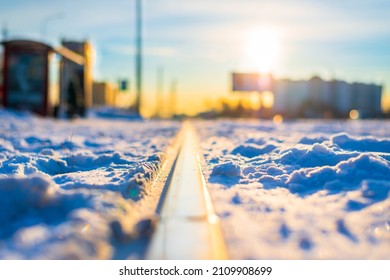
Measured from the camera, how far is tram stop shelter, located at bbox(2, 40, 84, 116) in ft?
67.8

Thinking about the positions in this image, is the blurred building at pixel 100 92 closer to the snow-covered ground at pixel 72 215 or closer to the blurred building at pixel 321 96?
the blurred building at pixel 321 96

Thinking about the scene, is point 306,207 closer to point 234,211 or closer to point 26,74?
point 234,211

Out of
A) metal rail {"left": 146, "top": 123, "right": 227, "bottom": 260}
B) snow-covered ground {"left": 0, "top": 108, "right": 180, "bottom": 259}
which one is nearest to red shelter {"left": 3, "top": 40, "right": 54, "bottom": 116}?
snow-covered ground {"left": 0, "top": 108, "right": 180, "bottom": 259}

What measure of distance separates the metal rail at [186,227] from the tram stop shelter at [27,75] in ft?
60.3

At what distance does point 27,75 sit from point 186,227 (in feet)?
66.0

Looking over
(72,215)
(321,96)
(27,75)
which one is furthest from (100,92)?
(72,215)

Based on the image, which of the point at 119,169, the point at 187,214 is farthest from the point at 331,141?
the point at 187,214

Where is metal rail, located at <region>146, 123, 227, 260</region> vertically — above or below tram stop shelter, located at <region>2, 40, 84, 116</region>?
below

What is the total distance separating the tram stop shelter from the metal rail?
18.4 m

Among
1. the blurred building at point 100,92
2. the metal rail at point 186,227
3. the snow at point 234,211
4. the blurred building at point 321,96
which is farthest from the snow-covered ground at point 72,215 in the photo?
the blurred building at point 100,92

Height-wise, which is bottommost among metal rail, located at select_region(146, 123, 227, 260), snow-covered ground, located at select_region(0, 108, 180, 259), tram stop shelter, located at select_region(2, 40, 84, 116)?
metal rail, located at select_region(146, 123, 227, 260)

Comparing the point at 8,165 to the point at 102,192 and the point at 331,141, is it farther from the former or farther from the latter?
the point at 331,141

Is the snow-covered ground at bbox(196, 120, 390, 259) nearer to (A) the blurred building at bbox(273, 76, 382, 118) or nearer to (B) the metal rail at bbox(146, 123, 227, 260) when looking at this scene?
(B) the metal rail at bbox(146, 123, 227, 260)

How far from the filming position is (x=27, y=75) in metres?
21.0
